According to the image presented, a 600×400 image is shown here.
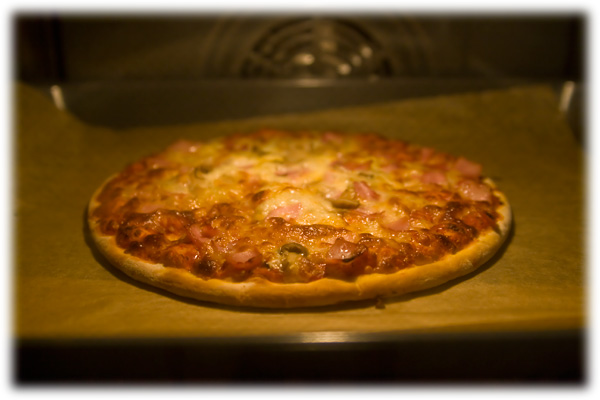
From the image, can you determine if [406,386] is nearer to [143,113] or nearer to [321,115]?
[321,115]

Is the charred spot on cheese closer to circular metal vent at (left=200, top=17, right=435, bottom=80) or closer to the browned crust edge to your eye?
the browned crust edge

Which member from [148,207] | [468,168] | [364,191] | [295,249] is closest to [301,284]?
[295,249]

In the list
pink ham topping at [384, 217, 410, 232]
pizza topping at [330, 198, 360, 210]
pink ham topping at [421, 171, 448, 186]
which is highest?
pink ham topping at [421, 171, 448, 186]

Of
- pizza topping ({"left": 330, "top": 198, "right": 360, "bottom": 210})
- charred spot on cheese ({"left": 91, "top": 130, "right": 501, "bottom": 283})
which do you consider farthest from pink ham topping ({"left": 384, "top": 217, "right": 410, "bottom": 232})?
pizza topping ({"left": 330, "top": 198, "right": 360, "bottom": 210})

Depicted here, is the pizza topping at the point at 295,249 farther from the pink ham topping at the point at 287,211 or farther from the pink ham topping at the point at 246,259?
the pink ham topping at the point at 287,211

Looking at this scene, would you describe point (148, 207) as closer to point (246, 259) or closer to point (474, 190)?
point (246, 259)

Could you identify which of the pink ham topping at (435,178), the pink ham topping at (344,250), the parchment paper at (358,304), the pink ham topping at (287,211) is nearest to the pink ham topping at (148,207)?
the parchment paper at (358,304)

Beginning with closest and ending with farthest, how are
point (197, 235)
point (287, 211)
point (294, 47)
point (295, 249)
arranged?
point (295, 249), point (197, 235), point (287, 211), point (294, 47)
